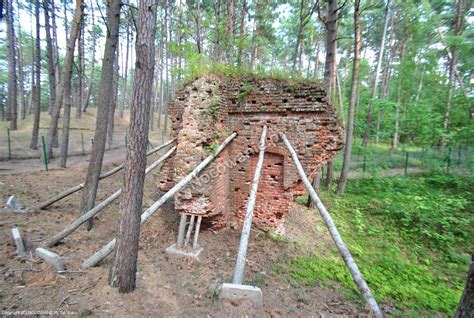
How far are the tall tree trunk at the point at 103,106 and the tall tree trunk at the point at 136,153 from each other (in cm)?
274

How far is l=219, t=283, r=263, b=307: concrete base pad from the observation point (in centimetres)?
351

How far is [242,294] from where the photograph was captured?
3.53 meters

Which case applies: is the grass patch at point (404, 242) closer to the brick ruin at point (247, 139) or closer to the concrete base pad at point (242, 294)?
the concrete base pad at point (242, 294)

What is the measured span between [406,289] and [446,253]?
2.96 m

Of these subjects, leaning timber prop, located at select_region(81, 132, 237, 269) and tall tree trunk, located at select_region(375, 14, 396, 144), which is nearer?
leaning timber prop, located at select_region(81, 132, 237, 269)

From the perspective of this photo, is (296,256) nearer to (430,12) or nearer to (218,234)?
(218,234)

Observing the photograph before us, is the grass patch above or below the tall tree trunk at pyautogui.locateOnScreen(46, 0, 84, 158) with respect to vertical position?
below

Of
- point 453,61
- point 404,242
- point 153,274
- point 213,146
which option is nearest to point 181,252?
point 153,274

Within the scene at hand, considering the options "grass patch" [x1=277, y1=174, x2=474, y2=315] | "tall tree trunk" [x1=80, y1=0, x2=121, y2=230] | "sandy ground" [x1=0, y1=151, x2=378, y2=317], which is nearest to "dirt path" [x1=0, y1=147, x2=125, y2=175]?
"sandy ground" [x1=0, y1=151, x2=378, y2=317]

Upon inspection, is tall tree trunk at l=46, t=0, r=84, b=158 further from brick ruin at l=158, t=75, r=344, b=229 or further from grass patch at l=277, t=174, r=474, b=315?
grass patch at l=277, t=174, r=474, b=315

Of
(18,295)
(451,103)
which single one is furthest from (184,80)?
(451,103)

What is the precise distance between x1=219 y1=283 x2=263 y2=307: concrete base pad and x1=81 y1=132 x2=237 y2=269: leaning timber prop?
6.00 feet

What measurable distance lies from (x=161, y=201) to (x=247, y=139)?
2.69m

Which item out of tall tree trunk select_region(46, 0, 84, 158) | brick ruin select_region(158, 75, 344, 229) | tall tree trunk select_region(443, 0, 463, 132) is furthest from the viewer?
tall tree trunk select_region(443, 0, 463, 132)
